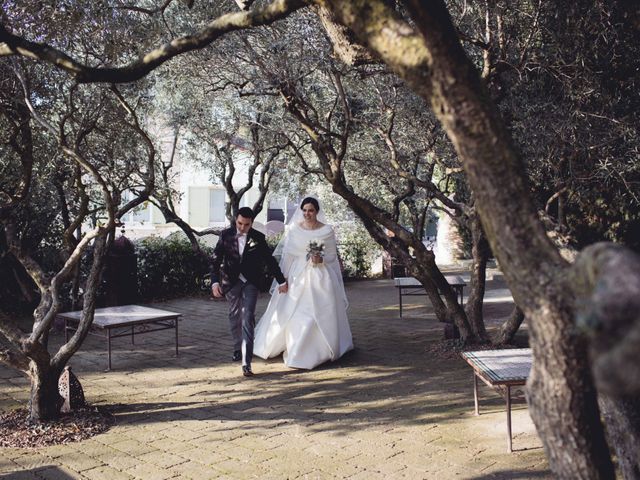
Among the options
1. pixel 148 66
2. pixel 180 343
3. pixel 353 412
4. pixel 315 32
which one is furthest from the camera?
pixel 180 343

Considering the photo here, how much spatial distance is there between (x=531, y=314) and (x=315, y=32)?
6373 mm

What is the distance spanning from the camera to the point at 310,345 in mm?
8383

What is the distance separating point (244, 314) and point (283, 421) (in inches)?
90.3

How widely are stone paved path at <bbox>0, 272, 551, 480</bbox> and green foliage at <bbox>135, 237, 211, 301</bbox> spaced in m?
5.65

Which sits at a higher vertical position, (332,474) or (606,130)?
(606,130)

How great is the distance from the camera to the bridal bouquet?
28.9 ft

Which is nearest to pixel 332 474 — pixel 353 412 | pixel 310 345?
pixel 353 412

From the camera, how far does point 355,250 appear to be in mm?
19875

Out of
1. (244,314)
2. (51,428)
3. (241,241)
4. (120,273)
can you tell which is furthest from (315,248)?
(120,273)

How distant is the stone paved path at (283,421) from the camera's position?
4816 millimetres

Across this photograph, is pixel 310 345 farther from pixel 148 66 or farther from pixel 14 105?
pixel 148 66

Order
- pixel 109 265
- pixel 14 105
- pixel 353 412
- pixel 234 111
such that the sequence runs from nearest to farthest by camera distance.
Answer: pixel 353 412
pixel 14 105
pixel 109 265
pixel 234 111

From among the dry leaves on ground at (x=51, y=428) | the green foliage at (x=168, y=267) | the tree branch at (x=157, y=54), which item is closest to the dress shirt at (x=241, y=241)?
the dry leaves on ground at (x=51, y=428)

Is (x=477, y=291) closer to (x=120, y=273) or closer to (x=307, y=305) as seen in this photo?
(x=307, y=305)
